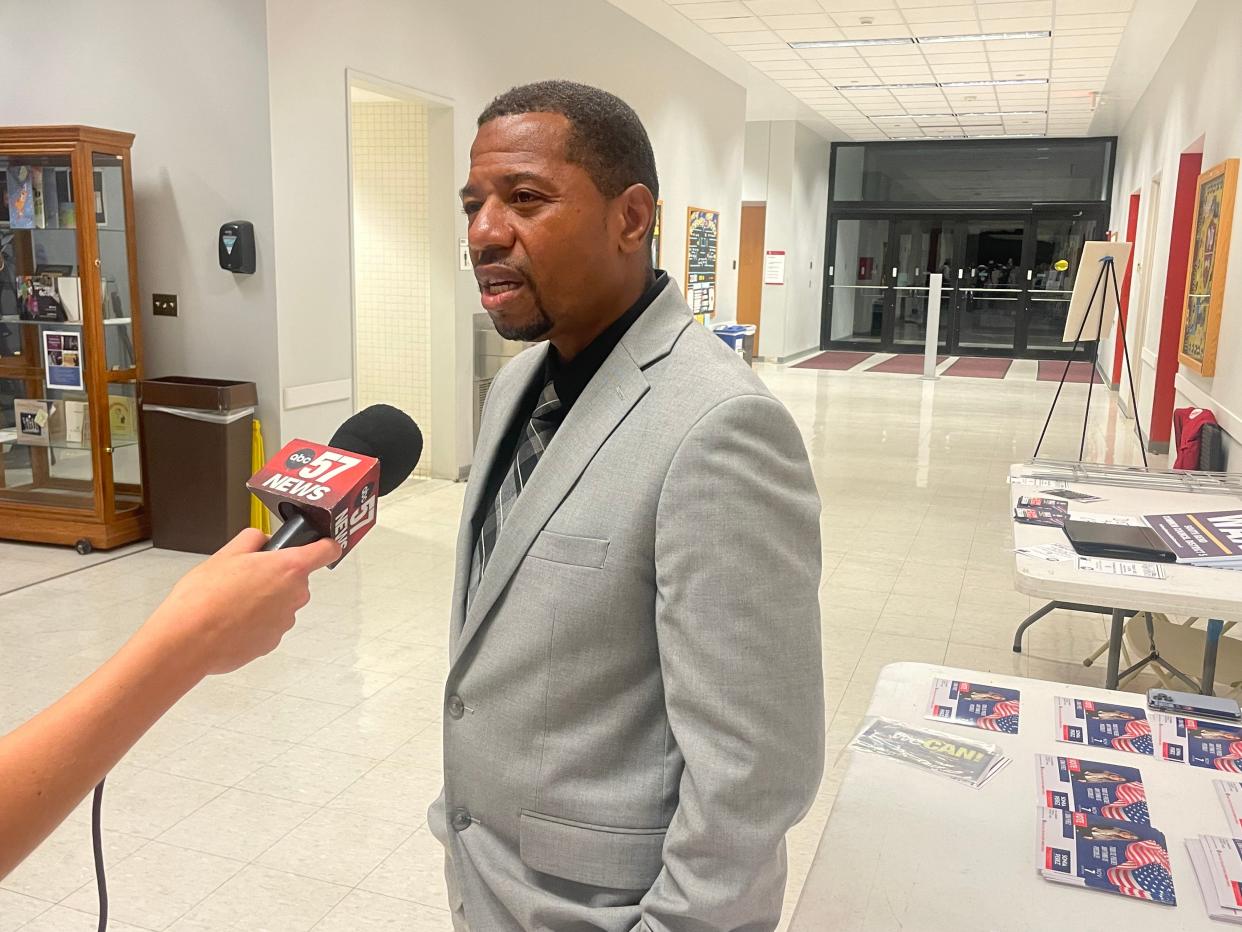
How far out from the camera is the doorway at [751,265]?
16.4m

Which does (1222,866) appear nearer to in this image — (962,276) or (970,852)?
(970,852)

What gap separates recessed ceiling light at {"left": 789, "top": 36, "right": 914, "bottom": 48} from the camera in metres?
9.95

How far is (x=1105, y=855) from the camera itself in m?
1.48

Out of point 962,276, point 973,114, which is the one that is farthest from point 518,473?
point 962,276

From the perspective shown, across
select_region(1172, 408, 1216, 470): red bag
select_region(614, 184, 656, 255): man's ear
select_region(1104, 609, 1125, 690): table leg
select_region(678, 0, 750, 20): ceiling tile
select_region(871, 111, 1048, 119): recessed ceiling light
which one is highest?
select_region(871, 111, 1048, 119): recessed ceiling light

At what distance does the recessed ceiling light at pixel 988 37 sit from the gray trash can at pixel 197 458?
745cm

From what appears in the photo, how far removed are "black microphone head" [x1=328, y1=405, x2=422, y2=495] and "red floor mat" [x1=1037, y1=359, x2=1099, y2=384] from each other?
14.5 metres

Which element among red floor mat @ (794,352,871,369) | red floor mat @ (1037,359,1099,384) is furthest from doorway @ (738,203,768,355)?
red floor mat @ (1037,359,1099,384)

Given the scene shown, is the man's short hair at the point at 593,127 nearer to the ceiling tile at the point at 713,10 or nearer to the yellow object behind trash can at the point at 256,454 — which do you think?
the yellow object behind trash can at the point at 256,454

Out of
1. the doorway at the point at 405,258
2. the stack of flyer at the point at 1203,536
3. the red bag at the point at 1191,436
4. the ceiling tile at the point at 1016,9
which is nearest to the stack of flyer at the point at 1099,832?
the stack of flyer at the point at 1203,536

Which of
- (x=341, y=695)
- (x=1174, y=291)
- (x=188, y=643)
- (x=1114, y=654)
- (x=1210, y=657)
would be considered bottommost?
(x=341, y=695)

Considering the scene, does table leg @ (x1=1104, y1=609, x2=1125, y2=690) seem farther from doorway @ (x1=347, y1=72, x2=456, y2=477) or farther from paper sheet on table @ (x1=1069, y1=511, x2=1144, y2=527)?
doorway @ (x1=347, y1=72, x2=456, y2=477)

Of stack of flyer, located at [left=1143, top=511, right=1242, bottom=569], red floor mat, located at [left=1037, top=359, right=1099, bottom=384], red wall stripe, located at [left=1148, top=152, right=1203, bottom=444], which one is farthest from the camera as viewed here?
red floor mat, located at [left=1037, top=359, right=1099, bottom=384]

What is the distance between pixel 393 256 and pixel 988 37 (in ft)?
20.0
